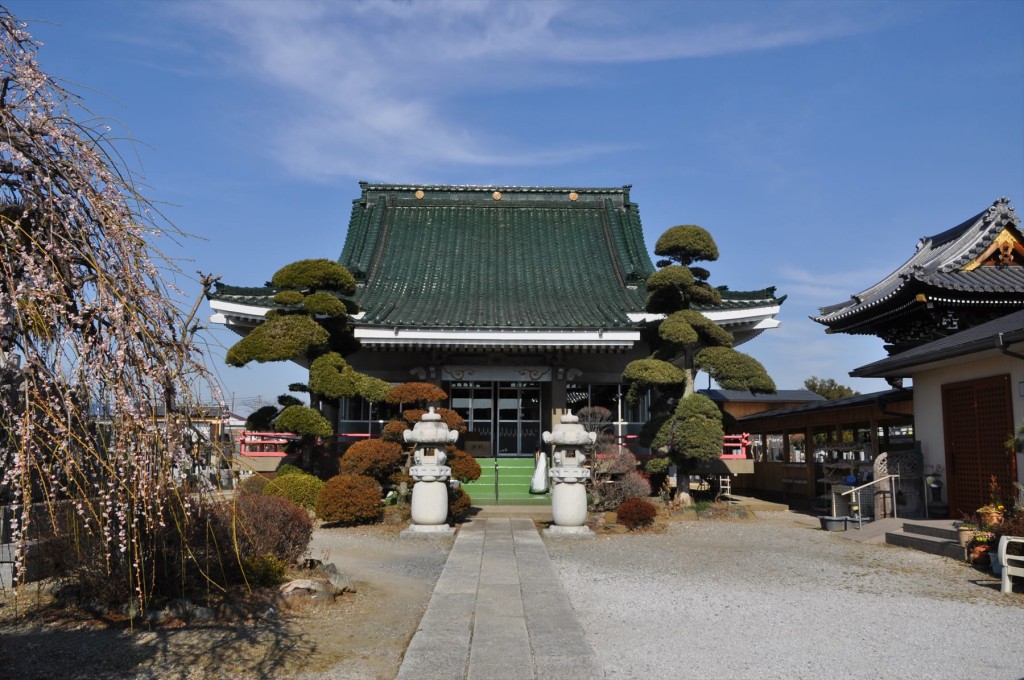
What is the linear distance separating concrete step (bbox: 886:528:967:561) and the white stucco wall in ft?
5.85

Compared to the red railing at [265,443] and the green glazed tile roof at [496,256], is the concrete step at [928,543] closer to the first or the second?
the green glazed tile roof at [496,256]

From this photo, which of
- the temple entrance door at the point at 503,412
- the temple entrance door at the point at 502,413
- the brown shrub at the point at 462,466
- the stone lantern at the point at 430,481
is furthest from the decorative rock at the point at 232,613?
the temple entrance door at the point at 502,413

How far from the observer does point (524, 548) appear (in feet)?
36.9

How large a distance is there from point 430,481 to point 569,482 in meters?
2.47

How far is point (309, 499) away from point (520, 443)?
8.34 m

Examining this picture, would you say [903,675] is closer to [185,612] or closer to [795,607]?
[795,607]

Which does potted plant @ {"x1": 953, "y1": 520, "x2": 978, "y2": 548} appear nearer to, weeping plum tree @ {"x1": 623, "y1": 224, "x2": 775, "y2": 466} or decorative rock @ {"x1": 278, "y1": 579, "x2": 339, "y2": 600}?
weeping plum tree @ {"x1": 623, "y1": 224, "x2": 775, "y2": 466}

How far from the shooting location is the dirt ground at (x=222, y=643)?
5.26m

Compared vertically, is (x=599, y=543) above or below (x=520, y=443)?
below

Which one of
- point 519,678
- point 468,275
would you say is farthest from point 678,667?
point 468,275

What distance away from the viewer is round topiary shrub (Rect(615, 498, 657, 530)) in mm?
13462

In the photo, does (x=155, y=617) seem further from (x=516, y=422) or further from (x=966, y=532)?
(x=516, y=422)

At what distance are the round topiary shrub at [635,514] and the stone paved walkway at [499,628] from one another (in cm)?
348

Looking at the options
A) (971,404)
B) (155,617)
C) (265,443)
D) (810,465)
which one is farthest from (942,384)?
(265,443)
